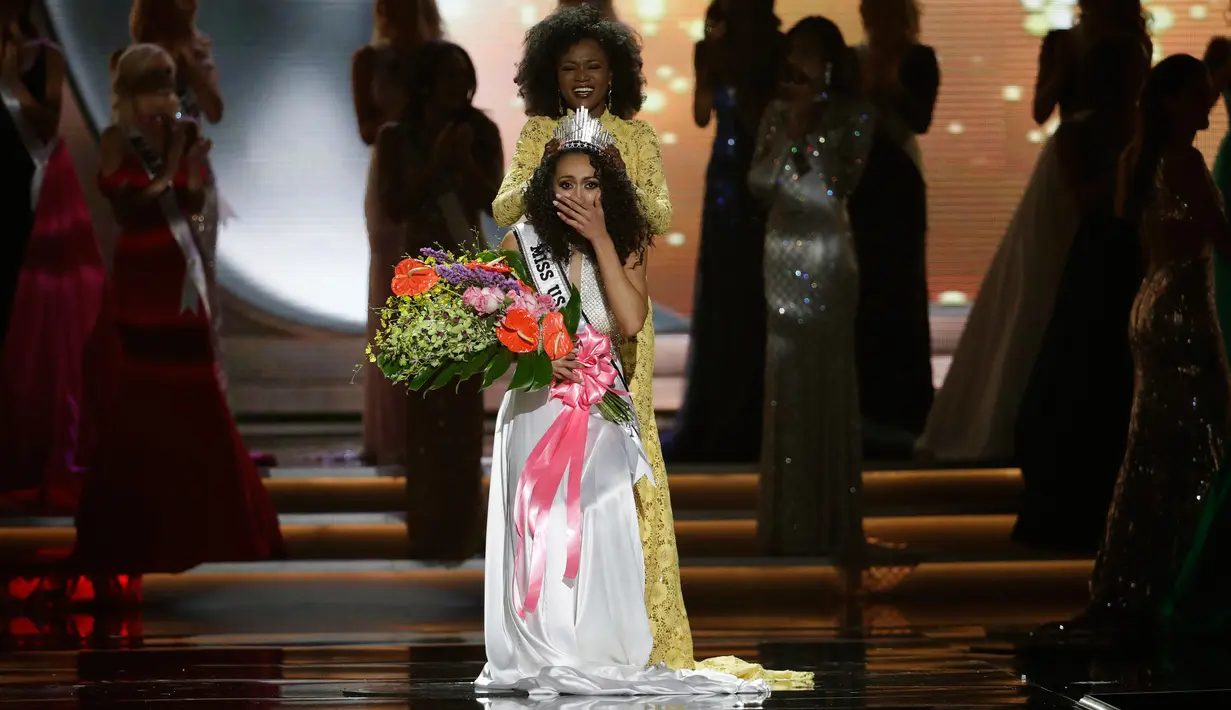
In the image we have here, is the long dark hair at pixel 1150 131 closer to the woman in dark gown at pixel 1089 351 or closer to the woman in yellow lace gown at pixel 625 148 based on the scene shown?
the woman in dark gown at pixel 1089 351

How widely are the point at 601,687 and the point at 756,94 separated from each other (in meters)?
2.79

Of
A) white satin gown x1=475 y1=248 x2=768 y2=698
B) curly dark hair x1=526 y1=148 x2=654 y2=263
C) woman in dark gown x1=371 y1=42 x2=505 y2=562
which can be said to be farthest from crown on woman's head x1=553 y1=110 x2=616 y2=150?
woman in dark gown x1=371 y1=42 x2=505 y2=562

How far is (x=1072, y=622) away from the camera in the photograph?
202 inches

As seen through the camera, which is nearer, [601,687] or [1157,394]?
[601,687]

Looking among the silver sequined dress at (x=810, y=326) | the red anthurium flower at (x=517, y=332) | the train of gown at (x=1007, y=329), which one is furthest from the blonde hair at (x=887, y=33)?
the red anthurium flower at (x=517, y=332)

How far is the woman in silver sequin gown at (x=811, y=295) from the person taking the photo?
538 cm

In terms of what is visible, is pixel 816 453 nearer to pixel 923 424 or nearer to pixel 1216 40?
pixel 923 424

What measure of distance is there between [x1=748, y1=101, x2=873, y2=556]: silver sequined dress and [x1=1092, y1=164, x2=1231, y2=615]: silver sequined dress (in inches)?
39.6

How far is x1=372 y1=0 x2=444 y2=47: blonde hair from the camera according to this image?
5387 millimetres

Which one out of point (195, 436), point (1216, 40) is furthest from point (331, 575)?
point (1216, 40)

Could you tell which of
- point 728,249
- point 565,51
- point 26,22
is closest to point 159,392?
point 26,22

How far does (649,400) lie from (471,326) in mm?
644

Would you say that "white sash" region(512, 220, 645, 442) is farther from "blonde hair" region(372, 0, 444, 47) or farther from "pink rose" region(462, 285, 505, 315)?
"blonde hair" region(372, 0, 444, 47)

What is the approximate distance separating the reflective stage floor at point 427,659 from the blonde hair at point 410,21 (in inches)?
81.6
